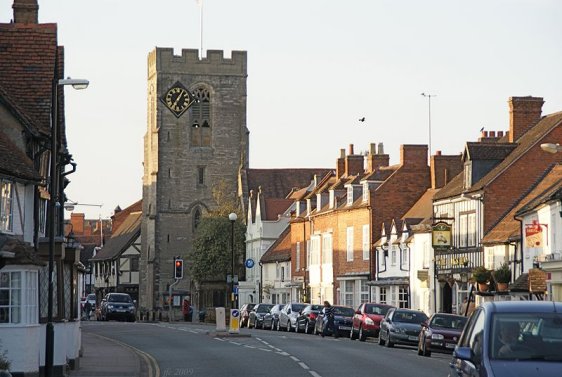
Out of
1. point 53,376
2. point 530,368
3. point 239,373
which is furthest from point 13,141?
point 530,368

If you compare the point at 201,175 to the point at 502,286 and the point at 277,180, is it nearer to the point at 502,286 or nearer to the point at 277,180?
the point at 277,180

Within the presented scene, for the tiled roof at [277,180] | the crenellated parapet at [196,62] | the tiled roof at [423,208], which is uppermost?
the crenellated parapet at [196,62]

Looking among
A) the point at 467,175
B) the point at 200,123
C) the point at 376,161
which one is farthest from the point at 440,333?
the point at 200,123

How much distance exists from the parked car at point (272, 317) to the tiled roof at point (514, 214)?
505 inches

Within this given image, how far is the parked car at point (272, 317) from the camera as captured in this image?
228ft

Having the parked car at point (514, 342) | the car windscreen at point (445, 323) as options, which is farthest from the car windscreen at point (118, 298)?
the parked car at point (514, 342)

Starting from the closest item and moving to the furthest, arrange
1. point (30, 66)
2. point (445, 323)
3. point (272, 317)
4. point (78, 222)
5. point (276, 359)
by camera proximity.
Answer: point (30, 66) → point (276, 359) → point (445, 323) → point (272, 317) → point (78, 222)

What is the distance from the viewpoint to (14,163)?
29953mm

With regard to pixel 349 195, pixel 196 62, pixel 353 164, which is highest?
pixel 196 62

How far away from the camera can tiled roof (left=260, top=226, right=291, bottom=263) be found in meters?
102

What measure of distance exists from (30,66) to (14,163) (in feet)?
16.7

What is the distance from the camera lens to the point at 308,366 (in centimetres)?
3288

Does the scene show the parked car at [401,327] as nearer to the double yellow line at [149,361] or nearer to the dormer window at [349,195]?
the double yellow line at [149,361]

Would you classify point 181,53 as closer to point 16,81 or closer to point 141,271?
point 141,271
